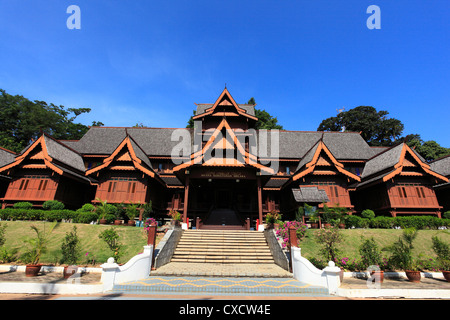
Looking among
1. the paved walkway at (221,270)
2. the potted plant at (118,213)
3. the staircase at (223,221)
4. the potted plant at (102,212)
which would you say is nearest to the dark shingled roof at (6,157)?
the potted plant at (102,212)

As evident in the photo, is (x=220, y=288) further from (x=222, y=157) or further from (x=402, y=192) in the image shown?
(x=402, y=192)

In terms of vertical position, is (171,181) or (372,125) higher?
(372,125)

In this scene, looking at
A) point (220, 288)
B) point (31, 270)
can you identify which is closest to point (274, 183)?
point (220, 288)

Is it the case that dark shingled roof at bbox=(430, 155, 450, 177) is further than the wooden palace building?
Yes

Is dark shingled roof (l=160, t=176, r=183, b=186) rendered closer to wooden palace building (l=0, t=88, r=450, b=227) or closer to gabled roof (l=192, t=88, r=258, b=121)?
wooden palace building (l=0, t=88, r=450, b=227)

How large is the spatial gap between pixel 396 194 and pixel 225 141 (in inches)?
580

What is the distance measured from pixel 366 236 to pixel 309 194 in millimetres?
4874

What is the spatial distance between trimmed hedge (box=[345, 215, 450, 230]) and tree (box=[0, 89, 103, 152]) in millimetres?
51251

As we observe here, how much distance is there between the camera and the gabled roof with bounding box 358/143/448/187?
1783 cm

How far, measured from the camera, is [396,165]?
704 inches

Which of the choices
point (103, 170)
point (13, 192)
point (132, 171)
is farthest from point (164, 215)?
point (13, 192)

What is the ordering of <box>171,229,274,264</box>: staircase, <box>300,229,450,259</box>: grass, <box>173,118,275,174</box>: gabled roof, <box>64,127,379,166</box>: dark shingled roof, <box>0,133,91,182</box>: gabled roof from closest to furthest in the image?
<box>171,229,274,264</box>: staircase
<box>300,229,450,259</box>: grass
<box>173,118,275,174</box>: gabled roof
<box>0,133,91,182</box>: gabled roof
<box>64,127,379,166</box>: dark shingled roof

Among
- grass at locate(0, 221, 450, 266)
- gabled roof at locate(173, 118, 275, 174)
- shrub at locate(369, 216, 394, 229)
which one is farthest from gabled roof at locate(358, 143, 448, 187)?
gabled roof at locate(173, 118, 275, 174)

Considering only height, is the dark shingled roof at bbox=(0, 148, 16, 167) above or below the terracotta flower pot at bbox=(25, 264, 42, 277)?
above
